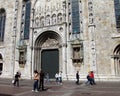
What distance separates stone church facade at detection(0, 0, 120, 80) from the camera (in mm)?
18797

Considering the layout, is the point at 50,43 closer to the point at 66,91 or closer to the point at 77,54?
the point at 77,54

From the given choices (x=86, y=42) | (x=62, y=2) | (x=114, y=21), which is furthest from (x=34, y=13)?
(x=114, y=21)

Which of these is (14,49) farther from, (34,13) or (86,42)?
(86,42)

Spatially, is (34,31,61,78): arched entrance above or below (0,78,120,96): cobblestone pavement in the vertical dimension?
above

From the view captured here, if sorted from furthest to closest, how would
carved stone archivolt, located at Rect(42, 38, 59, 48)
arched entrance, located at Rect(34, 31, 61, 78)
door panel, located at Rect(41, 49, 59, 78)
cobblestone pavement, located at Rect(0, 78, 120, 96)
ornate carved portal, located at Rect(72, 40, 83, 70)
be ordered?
carved stone archivolt, located at Rect(42, 38, 59, 48) < arched entrance, located at Rect(34, 31, 61, 78) < door panel, located at Rect(41, 49, 59, 78) < ornate carved portal, located at Rect(72, 40, 83, 70) < cobblestone pavement, located at Rect(0, 78, 120, 96)

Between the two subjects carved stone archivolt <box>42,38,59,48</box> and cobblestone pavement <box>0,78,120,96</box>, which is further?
carved stone archivolt <box>42,38,59,48</box>

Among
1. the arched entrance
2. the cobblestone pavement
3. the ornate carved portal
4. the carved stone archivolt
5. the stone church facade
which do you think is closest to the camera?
the cobblestone pavement

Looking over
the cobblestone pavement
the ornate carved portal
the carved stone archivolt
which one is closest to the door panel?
the carved stone archivolt

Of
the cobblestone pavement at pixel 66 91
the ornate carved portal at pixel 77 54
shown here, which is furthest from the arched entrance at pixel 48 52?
the cobblestone pavement at pixel 66 91

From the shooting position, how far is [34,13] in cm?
2414

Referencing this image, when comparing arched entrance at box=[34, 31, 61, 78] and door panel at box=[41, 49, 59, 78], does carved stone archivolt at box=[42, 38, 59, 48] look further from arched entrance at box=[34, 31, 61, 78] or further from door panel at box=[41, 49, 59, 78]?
door panel at box=[41, 49, 59, 78]

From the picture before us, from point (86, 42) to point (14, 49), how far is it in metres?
11.0

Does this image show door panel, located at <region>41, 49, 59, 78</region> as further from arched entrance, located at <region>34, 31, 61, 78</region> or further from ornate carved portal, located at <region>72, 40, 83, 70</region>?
ornate carved portal, located at <region>72, 40, 83, 70</region>

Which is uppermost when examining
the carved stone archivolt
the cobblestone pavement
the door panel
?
the carved stone archivolt
